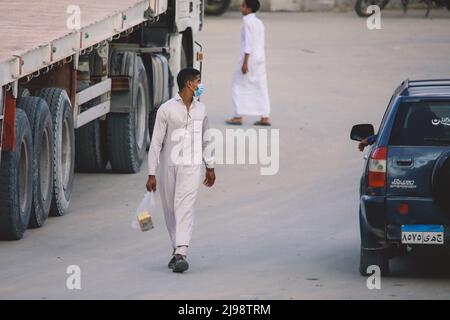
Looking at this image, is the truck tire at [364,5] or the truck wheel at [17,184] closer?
the truck wheel at [17,184]

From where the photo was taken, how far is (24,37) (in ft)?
44.0

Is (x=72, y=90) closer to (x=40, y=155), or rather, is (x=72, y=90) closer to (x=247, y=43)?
(x=40, y=155)

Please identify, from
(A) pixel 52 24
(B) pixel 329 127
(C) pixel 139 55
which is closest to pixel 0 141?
(A) pixel 52 24

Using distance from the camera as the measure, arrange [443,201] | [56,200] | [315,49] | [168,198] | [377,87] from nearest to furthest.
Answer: [443,201]
[168,198]
[56,200]
[377,87]
[315,49]

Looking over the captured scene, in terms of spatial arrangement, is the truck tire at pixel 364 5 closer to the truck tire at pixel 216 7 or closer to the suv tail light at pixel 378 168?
the truck tire at pixel 216 7

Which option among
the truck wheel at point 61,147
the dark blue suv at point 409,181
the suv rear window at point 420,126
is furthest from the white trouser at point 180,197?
the truck wheel at point 61,147

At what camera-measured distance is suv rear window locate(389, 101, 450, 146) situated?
1114cm

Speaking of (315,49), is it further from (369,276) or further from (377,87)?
(369,276)

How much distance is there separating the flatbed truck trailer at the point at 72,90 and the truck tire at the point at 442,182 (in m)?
3.54

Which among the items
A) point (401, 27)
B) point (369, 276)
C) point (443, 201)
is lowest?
point (401, 27)

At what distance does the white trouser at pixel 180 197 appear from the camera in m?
11.8

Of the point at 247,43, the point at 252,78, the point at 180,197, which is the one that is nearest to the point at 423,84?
the point at 180,197

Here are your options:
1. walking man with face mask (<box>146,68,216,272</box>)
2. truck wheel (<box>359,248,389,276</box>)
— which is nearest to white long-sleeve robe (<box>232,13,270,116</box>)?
walking man with face mask (<box>146,68,216,272</box>)

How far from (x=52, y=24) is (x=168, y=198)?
10.6 feet
